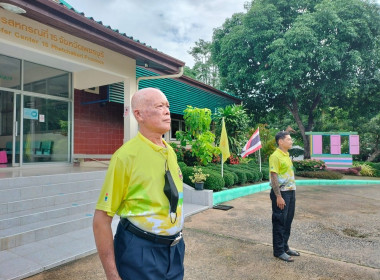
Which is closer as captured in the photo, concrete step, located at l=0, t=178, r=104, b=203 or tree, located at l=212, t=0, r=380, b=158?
concrete step, located at l=0, t=178, r=104, b=203

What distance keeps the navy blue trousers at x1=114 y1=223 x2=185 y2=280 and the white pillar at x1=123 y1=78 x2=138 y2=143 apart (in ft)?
20.1

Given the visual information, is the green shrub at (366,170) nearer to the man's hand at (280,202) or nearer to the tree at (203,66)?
the man's hand at (280,202)

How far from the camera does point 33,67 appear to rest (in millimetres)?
7602

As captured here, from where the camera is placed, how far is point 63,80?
8.48 metres

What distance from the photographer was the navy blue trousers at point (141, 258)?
142 centimetres

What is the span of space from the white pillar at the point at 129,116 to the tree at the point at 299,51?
30.1 feet

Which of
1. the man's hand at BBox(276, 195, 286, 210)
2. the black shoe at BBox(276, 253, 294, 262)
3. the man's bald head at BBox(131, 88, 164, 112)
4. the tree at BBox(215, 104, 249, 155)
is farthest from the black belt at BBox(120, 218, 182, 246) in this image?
the tree at BBox(215, 104, 249, 155)

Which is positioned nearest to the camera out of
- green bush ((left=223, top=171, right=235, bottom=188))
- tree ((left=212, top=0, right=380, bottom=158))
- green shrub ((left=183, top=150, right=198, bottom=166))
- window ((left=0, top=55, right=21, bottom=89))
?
window ((left=0, top=55, right=21, bottom=89))

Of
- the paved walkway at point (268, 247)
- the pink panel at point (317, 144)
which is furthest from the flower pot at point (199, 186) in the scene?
the pink panel at point (317, 144)

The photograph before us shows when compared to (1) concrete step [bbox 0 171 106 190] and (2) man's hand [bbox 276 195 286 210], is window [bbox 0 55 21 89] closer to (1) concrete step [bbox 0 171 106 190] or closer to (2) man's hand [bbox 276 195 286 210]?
(1) concrete step [bbox 0 171 106 190]

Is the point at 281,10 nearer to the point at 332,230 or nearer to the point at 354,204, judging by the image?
the point at 354,204

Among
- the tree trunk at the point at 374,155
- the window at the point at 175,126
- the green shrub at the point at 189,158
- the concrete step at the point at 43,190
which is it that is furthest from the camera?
the tree trunk at the point at 374,155

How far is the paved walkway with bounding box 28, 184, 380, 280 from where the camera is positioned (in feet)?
10.5

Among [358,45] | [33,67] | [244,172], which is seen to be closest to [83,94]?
[33,67]
